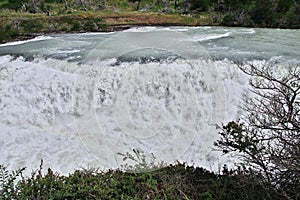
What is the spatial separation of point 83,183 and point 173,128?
9.84 ft

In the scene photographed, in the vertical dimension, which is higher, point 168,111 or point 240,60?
point 240,60

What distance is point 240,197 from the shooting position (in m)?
3.54

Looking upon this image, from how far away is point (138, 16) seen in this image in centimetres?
1933

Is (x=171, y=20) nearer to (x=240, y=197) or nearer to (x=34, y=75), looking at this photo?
(x=34, y=75)

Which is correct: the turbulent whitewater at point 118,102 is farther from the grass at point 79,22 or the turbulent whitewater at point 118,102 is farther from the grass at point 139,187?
the grass at point 79,22

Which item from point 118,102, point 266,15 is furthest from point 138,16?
point 118,102

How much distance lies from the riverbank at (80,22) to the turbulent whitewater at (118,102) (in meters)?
5.69

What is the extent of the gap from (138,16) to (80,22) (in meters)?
3.71

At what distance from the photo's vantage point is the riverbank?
49.5ft

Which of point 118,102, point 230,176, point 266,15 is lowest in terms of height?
point 118,102

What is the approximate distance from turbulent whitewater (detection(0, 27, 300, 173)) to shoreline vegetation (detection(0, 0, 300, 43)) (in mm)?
6489

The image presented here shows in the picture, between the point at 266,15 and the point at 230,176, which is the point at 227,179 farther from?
the point at 266,15

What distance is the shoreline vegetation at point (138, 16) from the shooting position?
16.1m

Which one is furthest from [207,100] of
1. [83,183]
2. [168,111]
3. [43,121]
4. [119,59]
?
[83,183]
